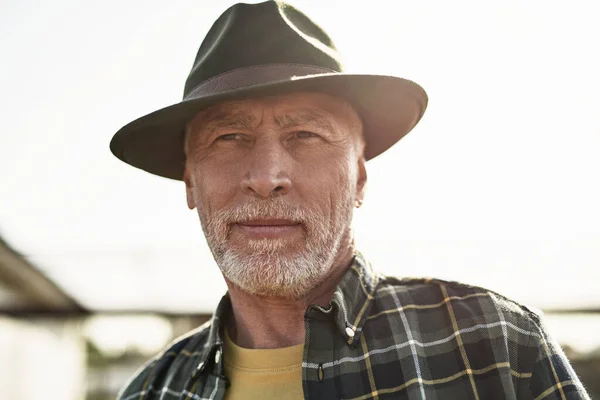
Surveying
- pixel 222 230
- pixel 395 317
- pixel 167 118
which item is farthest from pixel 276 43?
pixel 395 317

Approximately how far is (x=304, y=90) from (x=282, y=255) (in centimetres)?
61

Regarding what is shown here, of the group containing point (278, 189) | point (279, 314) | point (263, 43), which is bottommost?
point (279, 314)

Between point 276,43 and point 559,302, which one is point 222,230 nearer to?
point 276,43

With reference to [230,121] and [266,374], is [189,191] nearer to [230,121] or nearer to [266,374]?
[230,121]

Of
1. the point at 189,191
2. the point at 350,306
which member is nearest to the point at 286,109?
the point at 189,191

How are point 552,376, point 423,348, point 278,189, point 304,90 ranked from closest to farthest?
point 552,376, point 423,348, point 278,189, point 304,90

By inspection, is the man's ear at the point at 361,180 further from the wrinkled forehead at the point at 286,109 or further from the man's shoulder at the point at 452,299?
the man's shoulder at the point at 452,299

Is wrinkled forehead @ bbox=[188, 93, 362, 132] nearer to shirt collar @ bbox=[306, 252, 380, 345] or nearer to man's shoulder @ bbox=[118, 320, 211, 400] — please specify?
shirt collar @ bbox=[306, 252, 380, 345]

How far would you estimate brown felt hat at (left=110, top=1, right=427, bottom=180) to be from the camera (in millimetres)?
2141

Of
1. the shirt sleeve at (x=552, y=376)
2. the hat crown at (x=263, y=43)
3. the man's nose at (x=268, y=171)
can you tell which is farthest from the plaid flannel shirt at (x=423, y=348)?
the hat crown at (x=263, y=43)

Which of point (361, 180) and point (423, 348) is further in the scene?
point (361, 180)

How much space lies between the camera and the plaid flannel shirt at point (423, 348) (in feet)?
6.19

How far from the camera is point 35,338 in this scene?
979 cm

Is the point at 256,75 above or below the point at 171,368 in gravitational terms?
above
